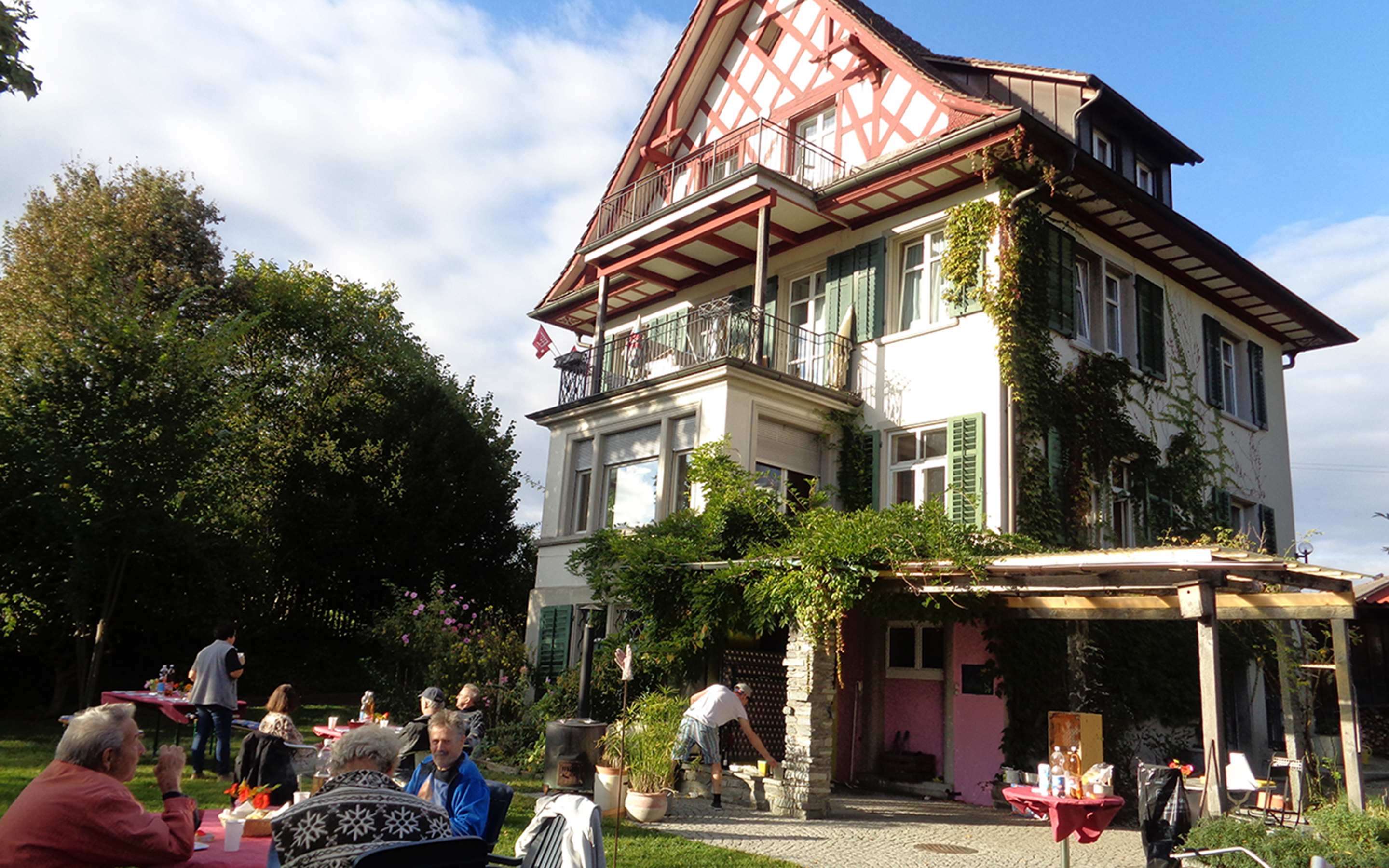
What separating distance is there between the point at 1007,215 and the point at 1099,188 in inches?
64.3

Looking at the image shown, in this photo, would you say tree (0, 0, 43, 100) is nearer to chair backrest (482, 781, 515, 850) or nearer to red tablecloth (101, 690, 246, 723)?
red tablecloth (101, 690, 246, 723)

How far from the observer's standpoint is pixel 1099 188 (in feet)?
45.6

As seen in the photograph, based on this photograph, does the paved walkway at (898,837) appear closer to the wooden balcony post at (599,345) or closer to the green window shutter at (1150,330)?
the green window shutter at (1150,330)

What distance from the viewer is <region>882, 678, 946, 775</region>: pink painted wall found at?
12.8 m

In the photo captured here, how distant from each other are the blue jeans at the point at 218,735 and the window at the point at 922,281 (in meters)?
9.97

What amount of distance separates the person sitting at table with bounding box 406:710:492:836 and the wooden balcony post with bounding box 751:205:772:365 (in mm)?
9989

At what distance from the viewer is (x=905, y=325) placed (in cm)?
1449

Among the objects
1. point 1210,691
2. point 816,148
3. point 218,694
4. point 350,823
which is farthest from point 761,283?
point 350,823

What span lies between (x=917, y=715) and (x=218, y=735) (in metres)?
8.32

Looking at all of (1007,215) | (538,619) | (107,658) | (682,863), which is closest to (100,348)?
(107,658)

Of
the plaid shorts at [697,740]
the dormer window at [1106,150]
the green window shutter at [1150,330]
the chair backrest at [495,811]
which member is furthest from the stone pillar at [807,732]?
the dormer window at [1106,150]

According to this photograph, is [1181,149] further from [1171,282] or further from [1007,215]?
[1007,215]

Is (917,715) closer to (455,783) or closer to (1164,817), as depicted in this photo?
(1164,817)

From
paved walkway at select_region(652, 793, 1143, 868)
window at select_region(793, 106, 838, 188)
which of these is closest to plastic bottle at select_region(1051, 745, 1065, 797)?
paved walkway at select_region(652, 793, 1143, 868)
